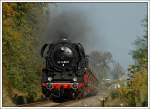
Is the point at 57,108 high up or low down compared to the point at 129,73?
down

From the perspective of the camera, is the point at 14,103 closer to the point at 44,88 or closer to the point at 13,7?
the point at 44,88

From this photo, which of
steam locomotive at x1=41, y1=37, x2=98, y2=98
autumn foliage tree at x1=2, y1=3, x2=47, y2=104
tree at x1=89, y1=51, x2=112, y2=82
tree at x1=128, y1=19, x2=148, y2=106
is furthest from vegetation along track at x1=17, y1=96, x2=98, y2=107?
tree at x1=128, y1=19, x2=148, y2=106

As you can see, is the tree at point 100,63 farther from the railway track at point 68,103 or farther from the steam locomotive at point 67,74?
the railway track at point 68,103

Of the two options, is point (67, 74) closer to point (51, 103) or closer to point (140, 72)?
point (51, 103)

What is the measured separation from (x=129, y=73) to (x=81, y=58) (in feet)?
6.81

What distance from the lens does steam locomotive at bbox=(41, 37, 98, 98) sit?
15625 mm

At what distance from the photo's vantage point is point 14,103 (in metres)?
14.8

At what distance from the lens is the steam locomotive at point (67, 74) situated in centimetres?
1562

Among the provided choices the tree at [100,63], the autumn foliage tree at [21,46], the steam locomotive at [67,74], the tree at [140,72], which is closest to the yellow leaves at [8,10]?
the autumn foliage tree at [21,46]

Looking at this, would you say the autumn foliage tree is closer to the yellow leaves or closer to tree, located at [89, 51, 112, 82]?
the yellow leaves

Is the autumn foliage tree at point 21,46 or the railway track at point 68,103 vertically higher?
the autumn foliage tree at point 21,46

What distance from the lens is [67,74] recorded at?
16.0 meters

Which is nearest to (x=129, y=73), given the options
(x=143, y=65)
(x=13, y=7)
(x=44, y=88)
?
(x=143, y=65)

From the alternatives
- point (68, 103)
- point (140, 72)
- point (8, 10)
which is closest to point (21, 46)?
point (8, 10)
